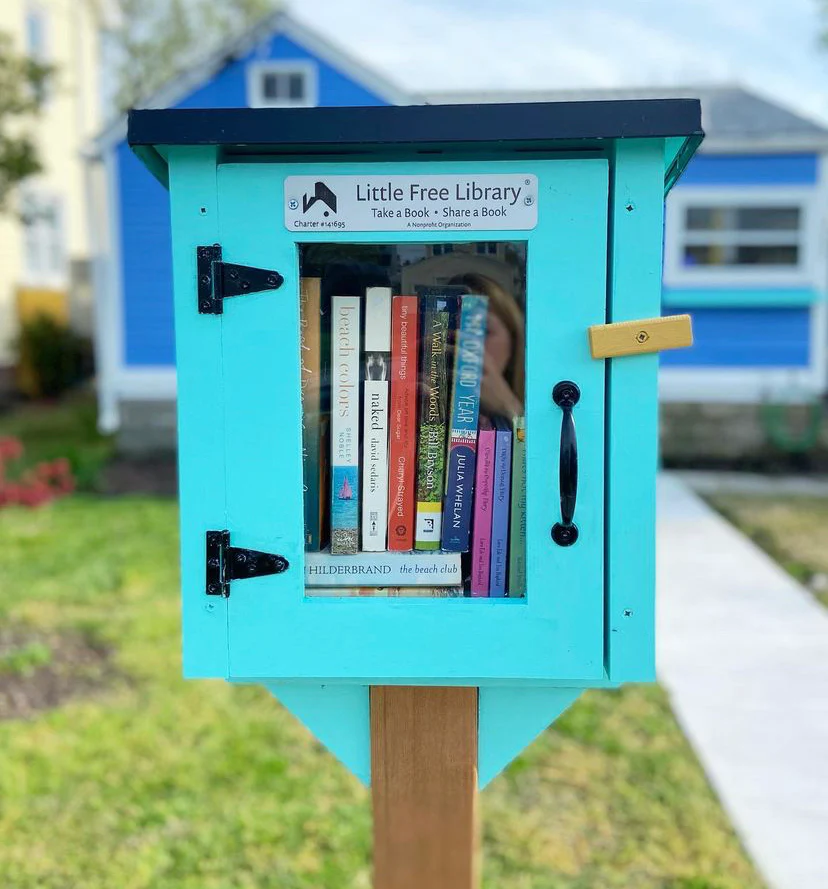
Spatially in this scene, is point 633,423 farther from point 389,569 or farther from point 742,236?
point 742,236

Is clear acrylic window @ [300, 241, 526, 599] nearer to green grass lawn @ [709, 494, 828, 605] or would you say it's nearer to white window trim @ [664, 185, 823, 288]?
green grass lawn @ [709, 494, 828, 605]

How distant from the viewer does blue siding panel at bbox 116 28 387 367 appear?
9250 millimetres

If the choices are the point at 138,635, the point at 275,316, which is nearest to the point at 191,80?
the point at 138,635

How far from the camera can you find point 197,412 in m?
1.33

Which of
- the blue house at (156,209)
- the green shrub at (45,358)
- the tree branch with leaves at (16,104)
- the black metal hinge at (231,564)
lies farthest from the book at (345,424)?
the green shrub at (45,358)

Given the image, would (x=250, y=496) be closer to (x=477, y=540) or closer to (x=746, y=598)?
(x=477, y=540)

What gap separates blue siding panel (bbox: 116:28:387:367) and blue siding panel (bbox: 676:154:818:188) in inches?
129

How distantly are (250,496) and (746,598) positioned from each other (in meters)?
4.38

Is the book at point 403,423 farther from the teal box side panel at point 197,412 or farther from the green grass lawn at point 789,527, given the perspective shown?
the green grass lawn at point 789,527

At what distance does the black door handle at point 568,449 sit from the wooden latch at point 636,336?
60 millimetres

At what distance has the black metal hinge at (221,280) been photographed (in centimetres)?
129

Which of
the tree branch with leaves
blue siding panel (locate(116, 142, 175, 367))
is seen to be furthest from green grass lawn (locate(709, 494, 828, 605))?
the tree branch with leaves

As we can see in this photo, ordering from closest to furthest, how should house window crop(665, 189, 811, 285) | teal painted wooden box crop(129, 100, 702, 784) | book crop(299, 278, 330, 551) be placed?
teal painted wooden box crop(129, 100, 702, 784), book crop(299, 278, 330, 551), house window crop(665, 189, 811, 285)

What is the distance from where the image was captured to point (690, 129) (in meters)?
1.22
